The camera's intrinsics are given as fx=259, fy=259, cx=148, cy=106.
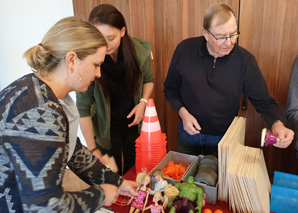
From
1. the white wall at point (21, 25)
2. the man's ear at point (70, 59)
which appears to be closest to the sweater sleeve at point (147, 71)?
the man's ear at point (70, 59)

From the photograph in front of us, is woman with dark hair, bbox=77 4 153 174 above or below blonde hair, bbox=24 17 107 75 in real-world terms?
below

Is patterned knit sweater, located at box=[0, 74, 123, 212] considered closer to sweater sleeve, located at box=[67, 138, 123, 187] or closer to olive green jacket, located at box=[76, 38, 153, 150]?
sweater sleeve, located at box=[67, 138, 123, 187]

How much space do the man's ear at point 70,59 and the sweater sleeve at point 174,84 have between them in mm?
854

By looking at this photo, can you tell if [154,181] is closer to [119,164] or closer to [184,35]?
[119,164]

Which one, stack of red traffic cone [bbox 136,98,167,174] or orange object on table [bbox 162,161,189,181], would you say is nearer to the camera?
orange object on table [bbox 162,161,189,181]

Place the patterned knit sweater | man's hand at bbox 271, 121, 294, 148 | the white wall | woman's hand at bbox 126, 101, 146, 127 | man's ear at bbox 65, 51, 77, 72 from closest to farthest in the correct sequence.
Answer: the patterned knit sweater < man's ear at bbox 65, 51, 77, 72 < man's hand at bbox 271, 121, 294, 148 < woman's hand at bbox 126, 101, 146, 127 < the white wall

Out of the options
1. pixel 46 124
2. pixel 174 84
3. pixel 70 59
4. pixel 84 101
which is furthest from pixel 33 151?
pixel 174 84

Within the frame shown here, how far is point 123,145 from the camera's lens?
5.68 feet

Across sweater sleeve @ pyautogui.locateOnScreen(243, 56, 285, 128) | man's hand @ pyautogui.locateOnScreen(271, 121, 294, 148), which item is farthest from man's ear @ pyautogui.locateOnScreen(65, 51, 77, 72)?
sweater sleeve @ pyautogui.locateOnScreen(243, 56, 285, 128)

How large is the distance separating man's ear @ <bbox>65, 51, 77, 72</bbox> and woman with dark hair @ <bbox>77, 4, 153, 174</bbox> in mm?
596

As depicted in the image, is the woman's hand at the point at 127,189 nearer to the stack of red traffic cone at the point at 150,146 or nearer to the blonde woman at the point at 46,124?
the blonde woman at the point at 46,124

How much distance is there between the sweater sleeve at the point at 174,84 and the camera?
1584 mm

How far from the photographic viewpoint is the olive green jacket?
1519mm

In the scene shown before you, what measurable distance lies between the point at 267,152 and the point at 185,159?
3.66ft
